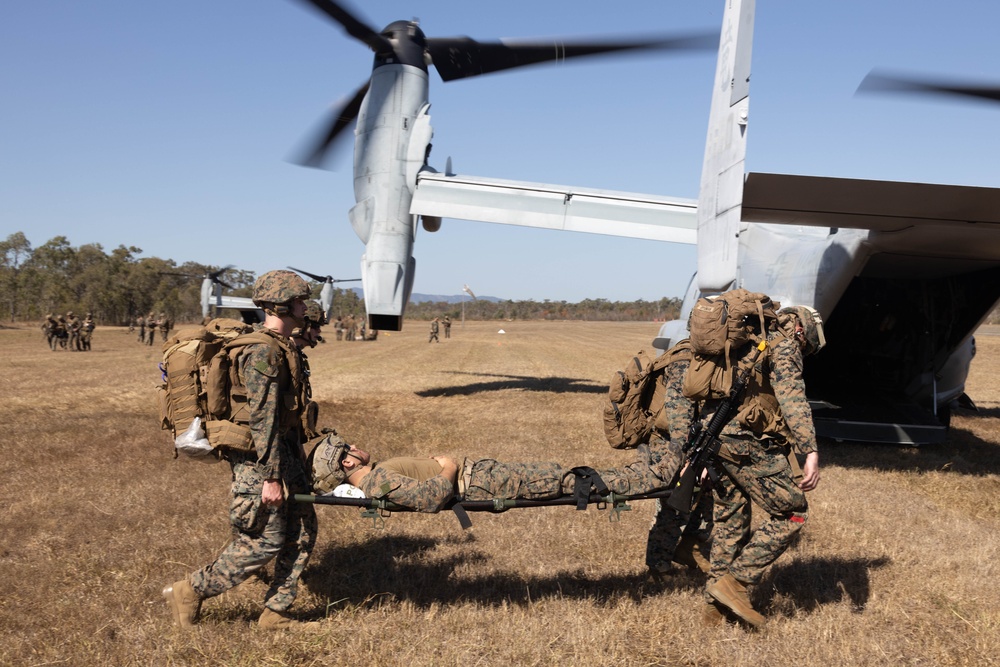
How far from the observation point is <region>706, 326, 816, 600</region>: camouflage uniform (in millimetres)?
4266

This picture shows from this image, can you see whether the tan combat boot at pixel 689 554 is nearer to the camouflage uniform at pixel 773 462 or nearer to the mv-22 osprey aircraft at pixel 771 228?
the camouflage uniform at pixel 773 462

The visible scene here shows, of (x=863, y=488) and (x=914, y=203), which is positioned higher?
(x=914, y=203)

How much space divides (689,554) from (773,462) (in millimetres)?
1476

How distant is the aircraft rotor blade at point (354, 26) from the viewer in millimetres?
15539

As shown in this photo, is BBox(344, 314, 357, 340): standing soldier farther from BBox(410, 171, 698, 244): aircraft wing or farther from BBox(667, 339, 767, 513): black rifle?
BBox(667, 339, 767, 513): black rifle

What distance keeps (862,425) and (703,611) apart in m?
6.23

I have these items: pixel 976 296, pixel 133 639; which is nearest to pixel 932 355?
pixel 976 296

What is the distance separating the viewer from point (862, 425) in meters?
9.65

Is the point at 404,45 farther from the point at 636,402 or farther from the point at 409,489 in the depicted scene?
the point at 409,489

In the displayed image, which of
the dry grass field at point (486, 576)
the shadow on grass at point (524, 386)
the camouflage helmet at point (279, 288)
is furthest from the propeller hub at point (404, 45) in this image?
the camouflage helmet at point (279, 288)

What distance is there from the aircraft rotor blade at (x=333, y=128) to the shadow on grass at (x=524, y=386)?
23.4ft

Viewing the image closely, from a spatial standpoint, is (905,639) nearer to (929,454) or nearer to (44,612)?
(44,612)

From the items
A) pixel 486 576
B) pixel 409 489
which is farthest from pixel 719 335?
pixel 486 576

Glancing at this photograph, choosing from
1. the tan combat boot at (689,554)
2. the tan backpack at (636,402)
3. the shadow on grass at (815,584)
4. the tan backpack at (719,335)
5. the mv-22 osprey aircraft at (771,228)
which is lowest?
the shadow on grass at (815,584)
